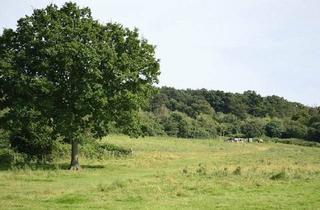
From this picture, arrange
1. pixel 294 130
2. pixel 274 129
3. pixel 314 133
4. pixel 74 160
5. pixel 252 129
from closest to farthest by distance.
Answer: pixel 74 160, pixel 314 133, pixel 294 130, pixel 274 129, pixel 252 129

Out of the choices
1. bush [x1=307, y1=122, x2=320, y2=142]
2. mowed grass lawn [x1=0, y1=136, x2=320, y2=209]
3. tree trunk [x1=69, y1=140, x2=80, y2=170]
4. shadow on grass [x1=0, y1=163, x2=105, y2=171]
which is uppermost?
bush [x1=307, y1=122, x2=320, y2=142]

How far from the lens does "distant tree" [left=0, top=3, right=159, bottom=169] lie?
40.8 meters

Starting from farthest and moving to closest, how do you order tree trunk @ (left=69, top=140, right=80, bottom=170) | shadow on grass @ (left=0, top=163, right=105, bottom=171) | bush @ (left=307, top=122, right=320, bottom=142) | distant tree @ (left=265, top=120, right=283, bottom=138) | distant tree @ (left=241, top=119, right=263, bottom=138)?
distant tree @ (left=241, top=119, right=263, bottom=138) → distant tree @ (left=265, top=120, right=283, bottom=138) → bush @ (left=307, top=122, right=320, bottom=142) → tree trunk @ (left=69, top=140, right=80, bottom=170) → shadow on grass @ (left=0, top=163, right=105, bottom=171)

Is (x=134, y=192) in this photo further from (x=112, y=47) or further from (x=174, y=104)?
(x=174, y=104)

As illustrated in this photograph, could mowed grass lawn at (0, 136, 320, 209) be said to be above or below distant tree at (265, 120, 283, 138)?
below

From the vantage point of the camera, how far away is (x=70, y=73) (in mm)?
42312

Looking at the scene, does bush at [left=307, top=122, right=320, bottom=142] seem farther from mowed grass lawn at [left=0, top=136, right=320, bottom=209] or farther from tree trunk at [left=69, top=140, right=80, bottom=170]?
tree trunk at [left=69, top=140, right=80, bottom=170]

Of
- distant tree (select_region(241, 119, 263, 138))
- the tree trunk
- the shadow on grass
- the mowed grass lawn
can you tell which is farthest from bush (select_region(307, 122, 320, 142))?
the tree trunk

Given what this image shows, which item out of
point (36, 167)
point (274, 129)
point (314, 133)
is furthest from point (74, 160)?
point (274, 129)

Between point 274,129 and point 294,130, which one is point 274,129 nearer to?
point 274,129

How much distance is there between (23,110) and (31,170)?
17.0 ft

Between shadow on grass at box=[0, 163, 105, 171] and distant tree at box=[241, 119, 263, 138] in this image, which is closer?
shadow on grass at box=[0, 163, 105, 171]

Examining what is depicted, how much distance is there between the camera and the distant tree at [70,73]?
1608 inches

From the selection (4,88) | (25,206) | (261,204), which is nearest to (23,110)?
(4,88)
